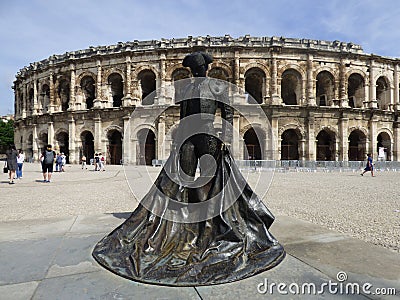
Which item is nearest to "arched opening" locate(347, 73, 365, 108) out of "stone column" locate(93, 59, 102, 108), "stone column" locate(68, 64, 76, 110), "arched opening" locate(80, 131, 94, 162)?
"stone column" locate(93, 59, 102, 108)

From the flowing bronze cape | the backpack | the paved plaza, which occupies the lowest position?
the paved plaza

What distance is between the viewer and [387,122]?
2291 cm

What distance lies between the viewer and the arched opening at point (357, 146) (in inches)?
892

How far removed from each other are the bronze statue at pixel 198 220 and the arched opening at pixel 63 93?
83.0ft

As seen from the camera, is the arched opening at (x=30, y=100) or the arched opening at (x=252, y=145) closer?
the arched opening at (x=252, y=145)

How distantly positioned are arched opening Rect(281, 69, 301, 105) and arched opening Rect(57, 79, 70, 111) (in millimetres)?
20090

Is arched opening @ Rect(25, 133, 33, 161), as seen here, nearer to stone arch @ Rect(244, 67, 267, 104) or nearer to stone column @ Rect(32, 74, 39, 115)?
stone column @ Rect(32, 74, 39, 115)

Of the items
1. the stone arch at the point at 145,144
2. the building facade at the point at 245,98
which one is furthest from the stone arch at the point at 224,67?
the stone arch at the point at 145,144

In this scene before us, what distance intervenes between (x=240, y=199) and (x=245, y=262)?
69cm

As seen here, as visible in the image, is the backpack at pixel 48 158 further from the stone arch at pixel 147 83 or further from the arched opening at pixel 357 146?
the arched opening at pixel 357 146

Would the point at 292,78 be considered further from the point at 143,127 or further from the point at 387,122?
the point at 143,127

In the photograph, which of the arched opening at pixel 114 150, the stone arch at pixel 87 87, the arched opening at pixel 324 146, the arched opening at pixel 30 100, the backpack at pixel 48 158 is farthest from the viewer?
the arched opening at pixel 30 100

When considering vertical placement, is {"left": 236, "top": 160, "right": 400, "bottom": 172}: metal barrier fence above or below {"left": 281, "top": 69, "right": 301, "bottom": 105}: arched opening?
below

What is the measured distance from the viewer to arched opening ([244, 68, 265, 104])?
71.4ft
